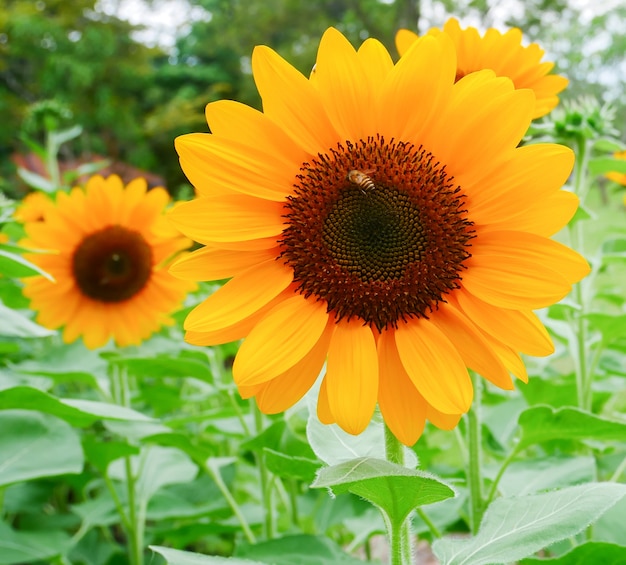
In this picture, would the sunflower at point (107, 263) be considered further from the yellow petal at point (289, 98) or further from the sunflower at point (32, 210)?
the yellow petal at point (289, 98)

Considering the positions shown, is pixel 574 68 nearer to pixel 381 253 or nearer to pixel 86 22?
pixel 86 22

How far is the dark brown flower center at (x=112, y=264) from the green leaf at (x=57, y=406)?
885 millimetres

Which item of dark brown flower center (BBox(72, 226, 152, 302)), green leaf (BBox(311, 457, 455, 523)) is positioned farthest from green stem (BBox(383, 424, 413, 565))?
dark brown flower center (BBox(72, 226, 152, 302))

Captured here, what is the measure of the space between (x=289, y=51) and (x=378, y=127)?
10824 millimetres

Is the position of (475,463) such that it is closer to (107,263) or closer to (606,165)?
(606,165)

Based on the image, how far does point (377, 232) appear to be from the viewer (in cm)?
92

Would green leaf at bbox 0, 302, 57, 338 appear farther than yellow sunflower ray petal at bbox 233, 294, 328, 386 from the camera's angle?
Yes

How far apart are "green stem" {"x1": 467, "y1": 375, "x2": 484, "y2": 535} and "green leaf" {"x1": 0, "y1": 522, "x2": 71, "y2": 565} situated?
825mm

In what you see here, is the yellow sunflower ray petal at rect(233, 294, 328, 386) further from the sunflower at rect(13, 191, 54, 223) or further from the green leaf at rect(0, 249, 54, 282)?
the sunflower at rect(13, 191, 54, 223)

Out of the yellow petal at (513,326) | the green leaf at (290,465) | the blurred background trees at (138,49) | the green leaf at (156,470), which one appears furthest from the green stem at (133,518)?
the blurred background trees at (138,49)

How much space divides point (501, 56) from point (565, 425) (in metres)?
0.56

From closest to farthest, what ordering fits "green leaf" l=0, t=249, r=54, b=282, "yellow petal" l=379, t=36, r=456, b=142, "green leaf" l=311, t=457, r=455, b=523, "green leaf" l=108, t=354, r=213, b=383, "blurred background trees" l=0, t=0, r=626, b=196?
"green leaf" l=311, t=457, r=455, b=523 → "yellow petal" l=379, t=36, r=456, b=142 → "green leaf" l=0, t=249, r=54, b=282 → "green leaf" l=108, t=354, r=213, b=383 → "blurred background trees" l=0, t=0, r=626, b=196

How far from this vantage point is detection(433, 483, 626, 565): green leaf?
30.0 inches

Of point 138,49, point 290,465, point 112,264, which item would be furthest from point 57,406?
point 138,49
